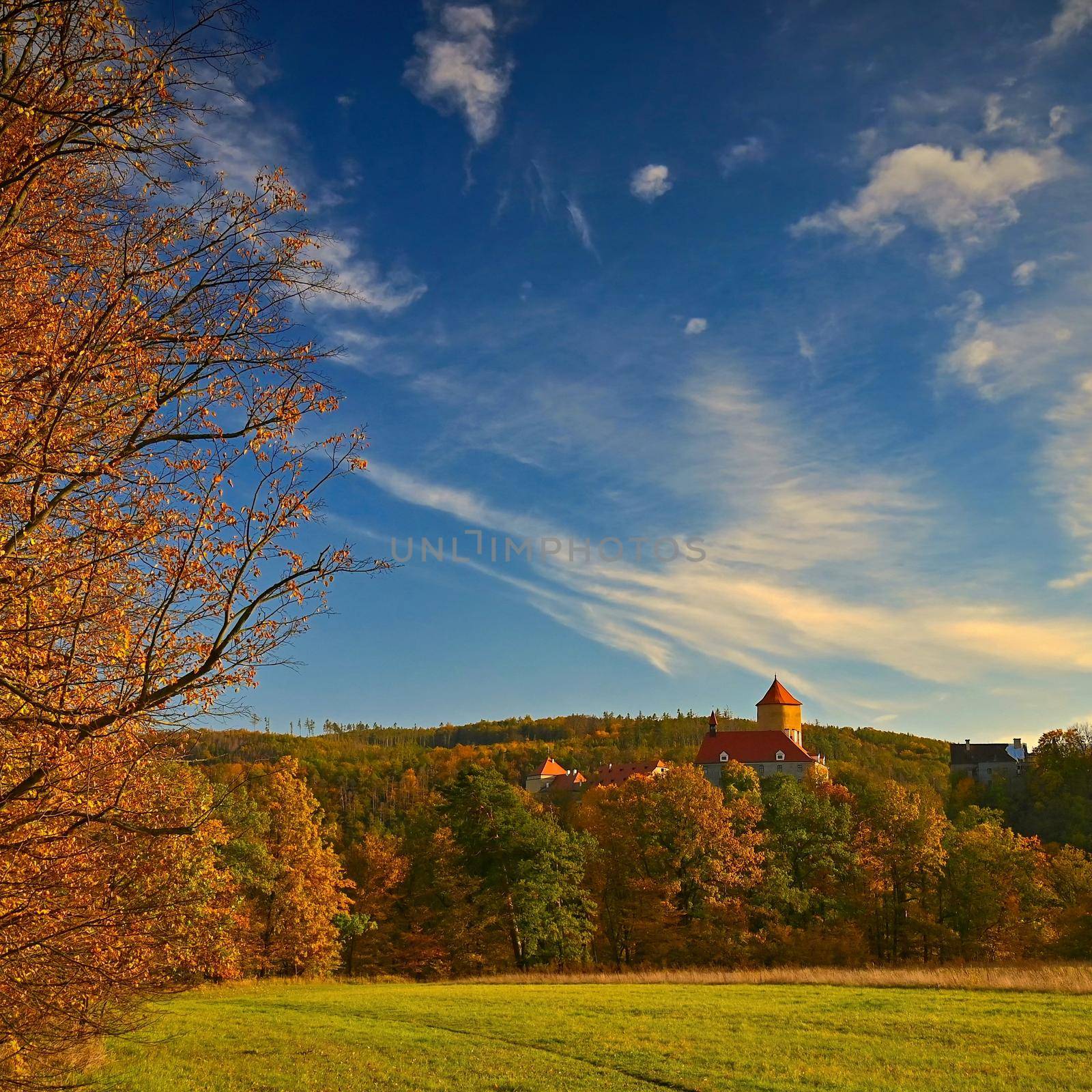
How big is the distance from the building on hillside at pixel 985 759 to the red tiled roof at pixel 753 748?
32.4 metres

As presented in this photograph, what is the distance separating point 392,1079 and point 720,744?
98327 millimetres

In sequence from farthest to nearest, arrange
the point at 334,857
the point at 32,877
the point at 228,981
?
1. the point at 334,857
2. the point at 228,981
3. the point at 32,877

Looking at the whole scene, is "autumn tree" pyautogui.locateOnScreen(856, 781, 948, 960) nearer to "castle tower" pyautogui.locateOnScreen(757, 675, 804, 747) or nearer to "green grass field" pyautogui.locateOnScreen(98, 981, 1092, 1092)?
"green grass field" pyautogui.locateOnScreen(98, 981, 1092, 1092)

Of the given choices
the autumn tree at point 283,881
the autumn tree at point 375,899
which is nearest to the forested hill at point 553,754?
the autumn tree at point 375,899

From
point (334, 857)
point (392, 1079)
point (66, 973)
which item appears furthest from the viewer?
point (334, 857)

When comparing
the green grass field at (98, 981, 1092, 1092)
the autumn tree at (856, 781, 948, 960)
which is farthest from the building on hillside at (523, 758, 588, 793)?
the green grass field at (98, 981, 1092, 1092)

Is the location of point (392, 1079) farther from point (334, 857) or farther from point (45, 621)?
point (334, 857)

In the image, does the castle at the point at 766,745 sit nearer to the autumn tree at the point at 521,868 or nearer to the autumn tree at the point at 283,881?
the autumn tree at the point at 521,868

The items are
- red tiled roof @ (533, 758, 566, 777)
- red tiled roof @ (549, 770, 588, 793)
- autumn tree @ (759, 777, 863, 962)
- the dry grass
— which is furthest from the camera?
red tiled roof @ (533, 758, 566, 777)

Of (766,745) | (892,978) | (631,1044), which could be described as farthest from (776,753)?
(631,1044)

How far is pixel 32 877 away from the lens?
5.12 metres

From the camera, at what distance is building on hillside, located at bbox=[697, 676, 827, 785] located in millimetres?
102812

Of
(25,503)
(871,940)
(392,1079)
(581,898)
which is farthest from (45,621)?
(871,940)

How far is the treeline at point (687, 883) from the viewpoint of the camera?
38.8 meters
